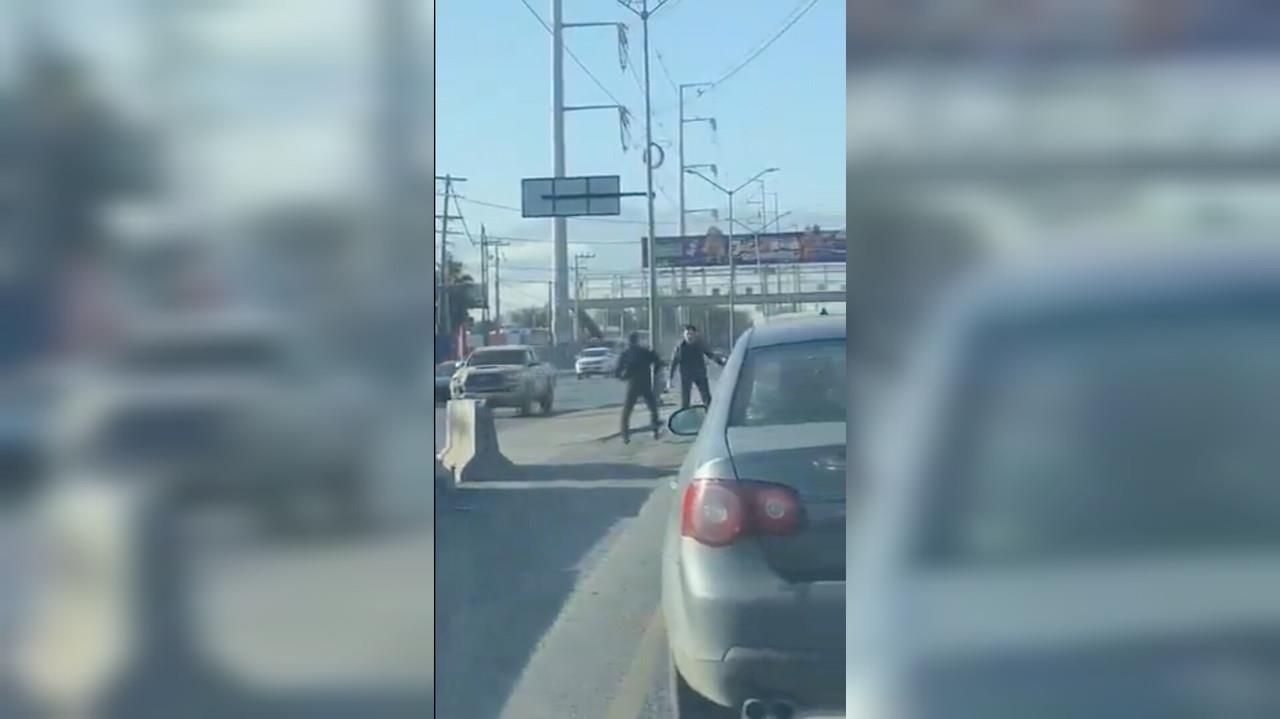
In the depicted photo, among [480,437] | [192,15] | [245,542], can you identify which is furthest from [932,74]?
[245,542]

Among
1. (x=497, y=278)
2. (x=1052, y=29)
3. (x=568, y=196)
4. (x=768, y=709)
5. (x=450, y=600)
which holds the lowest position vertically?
(x=768, y=709)

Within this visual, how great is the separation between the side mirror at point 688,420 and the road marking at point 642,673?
0.81 feet

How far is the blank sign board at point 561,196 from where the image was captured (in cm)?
162

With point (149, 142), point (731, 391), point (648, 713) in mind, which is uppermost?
point (149, 142)

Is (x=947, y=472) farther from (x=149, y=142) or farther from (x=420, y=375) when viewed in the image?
(x=149, y=142)

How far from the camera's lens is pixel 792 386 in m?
1.54

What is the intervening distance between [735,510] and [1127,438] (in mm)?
515

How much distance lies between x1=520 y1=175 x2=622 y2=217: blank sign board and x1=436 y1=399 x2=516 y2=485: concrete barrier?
28 cm

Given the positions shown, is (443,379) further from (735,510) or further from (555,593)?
(735,510)

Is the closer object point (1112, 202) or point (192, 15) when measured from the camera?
point (1112, 202)

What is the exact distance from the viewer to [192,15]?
1657 millimetres

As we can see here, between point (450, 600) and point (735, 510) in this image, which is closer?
point (735, 510)

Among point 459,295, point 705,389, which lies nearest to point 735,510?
point 705,389

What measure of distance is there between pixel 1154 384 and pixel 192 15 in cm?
140
